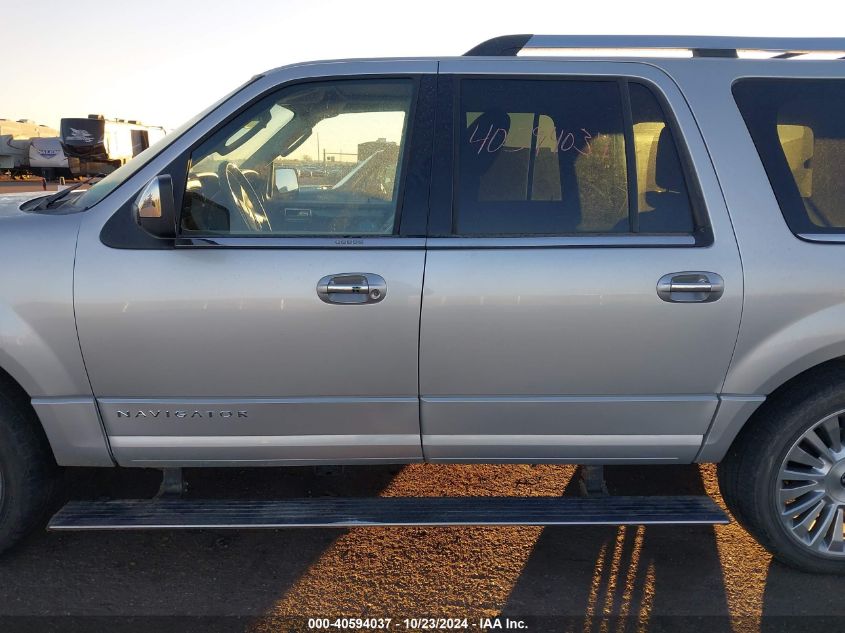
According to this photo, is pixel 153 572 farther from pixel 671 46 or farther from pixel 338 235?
pixel 671 46

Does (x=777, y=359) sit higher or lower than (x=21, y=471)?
higher

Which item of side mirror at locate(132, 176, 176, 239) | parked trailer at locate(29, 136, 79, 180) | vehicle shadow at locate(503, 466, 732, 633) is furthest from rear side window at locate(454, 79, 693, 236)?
parked trailer at locate(29, 136, 79, 180)

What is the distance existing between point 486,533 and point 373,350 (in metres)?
1.20

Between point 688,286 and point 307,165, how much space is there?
1560 millimetres

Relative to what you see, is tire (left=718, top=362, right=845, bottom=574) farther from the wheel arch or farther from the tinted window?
the tinted window

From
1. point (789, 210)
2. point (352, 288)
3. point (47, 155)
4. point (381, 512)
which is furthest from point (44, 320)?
point (47, 155)

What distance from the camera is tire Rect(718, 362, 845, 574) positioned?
2.72 metres

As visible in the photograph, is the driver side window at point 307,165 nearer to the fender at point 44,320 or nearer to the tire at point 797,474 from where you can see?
the fender at point 44,320

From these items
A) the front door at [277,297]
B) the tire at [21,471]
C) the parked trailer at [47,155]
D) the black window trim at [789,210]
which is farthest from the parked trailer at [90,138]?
the parked trailer at [47,155]

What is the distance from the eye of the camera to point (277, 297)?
2547 mm

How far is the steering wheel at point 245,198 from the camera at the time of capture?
8.85ft

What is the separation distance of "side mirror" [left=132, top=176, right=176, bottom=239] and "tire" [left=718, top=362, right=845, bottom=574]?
242 cm

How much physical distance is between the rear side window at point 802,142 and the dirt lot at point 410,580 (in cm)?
148

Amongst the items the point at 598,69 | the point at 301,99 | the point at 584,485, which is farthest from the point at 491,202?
the point at 584,485
